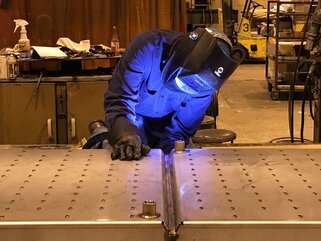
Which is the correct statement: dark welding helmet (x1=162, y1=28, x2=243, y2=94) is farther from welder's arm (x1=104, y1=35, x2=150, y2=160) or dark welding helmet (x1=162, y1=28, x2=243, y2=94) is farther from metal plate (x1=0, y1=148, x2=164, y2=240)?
metal plate (x1=0, y1=148, x2=164, y2=240)

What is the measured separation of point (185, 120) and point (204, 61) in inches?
22.2

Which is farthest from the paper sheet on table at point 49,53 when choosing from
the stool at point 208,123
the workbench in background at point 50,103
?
the stool at point 208,123

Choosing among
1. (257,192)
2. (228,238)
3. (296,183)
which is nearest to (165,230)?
(228,238)

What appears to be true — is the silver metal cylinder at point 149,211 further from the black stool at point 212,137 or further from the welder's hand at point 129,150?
the black stool at point 212,137

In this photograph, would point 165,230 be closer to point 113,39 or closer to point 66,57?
point 66,57

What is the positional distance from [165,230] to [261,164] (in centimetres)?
39

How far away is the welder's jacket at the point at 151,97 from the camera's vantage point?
1890mm

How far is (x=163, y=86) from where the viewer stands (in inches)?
76.1

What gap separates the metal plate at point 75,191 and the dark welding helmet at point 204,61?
0.40 metres

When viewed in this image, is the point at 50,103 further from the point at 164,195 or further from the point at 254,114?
the point at 254,114

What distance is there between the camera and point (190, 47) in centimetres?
170

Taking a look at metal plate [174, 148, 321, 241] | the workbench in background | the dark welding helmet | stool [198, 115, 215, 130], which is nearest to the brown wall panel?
the workbench in background

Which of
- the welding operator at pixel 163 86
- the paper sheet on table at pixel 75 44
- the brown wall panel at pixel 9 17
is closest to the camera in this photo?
the welding operator at pixel 163 86

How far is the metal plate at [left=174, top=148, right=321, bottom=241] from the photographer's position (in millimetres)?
877
